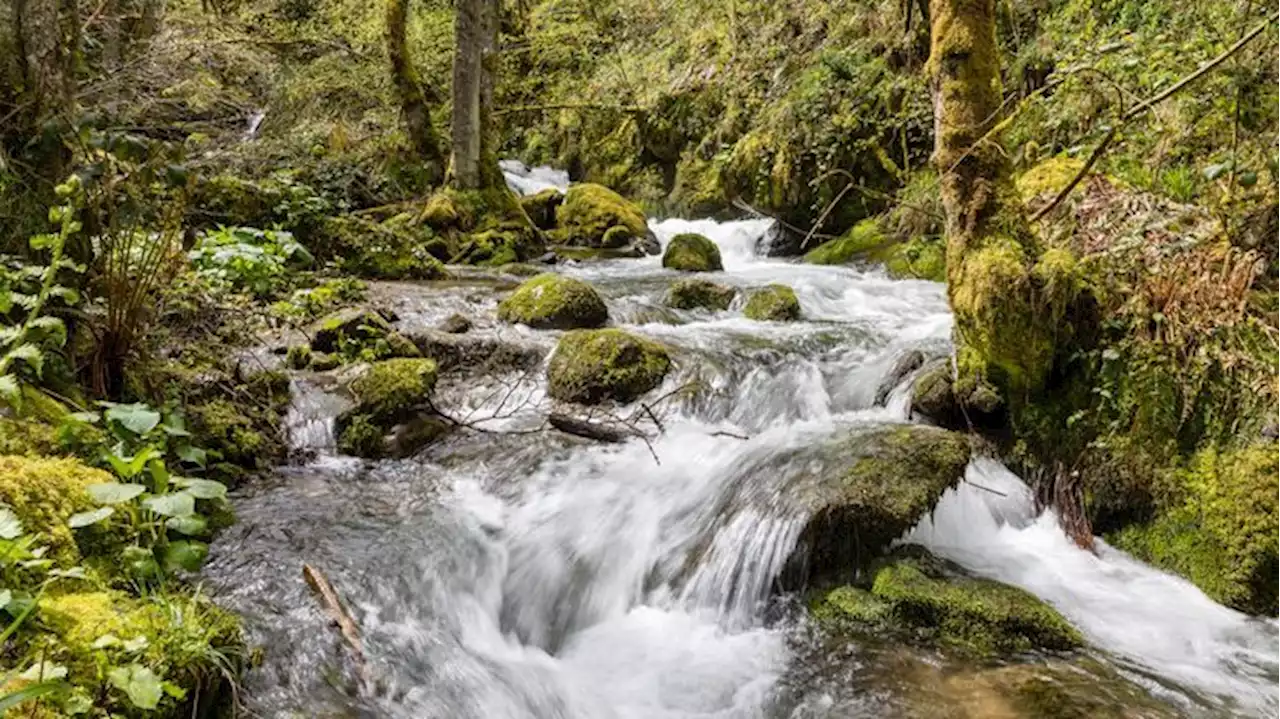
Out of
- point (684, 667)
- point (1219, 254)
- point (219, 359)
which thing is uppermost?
point (1219, 254)

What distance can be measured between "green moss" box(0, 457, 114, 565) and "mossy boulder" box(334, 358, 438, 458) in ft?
8.36

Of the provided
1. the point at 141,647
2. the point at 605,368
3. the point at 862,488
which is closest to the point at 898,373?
the point at 862,488

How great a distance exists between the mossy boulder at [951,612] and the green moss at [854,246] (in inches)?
287

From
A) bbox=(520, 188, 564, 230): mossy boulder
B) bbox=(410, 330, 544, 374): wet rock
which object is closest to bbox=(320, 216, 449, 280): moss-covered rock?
bbox=(410, 330, 544, 374): wet rock

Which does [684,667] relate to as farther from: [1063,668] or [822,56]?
[822,56]

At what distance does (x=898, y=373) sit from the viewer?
5.92 m

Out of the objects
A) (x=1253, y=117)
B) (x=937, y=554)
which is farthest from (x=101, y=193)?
(x=1253, y=117)

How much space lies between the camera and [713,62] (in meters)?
16.7

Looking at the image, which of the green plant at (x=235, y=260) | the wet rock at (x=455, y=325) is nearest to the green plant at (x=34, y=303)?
the green plant at (x=235, y=260)

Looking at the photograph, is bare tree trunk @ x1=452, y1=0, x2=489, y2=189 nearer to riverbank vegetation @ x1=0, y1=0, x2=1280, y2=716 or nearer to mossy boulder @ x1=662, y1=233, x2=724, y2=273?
riverbank vegetation @ x1=0, y1=0, x2=1280, y2=716

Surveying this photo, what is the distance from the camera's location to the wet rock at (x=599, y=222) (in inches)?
524

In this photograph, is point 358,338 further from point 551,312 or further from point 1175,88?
point 1175,88

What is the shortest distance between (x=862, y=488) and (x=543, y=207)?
11.5 m

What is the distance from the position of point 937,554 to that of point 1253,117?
396 centimetres
